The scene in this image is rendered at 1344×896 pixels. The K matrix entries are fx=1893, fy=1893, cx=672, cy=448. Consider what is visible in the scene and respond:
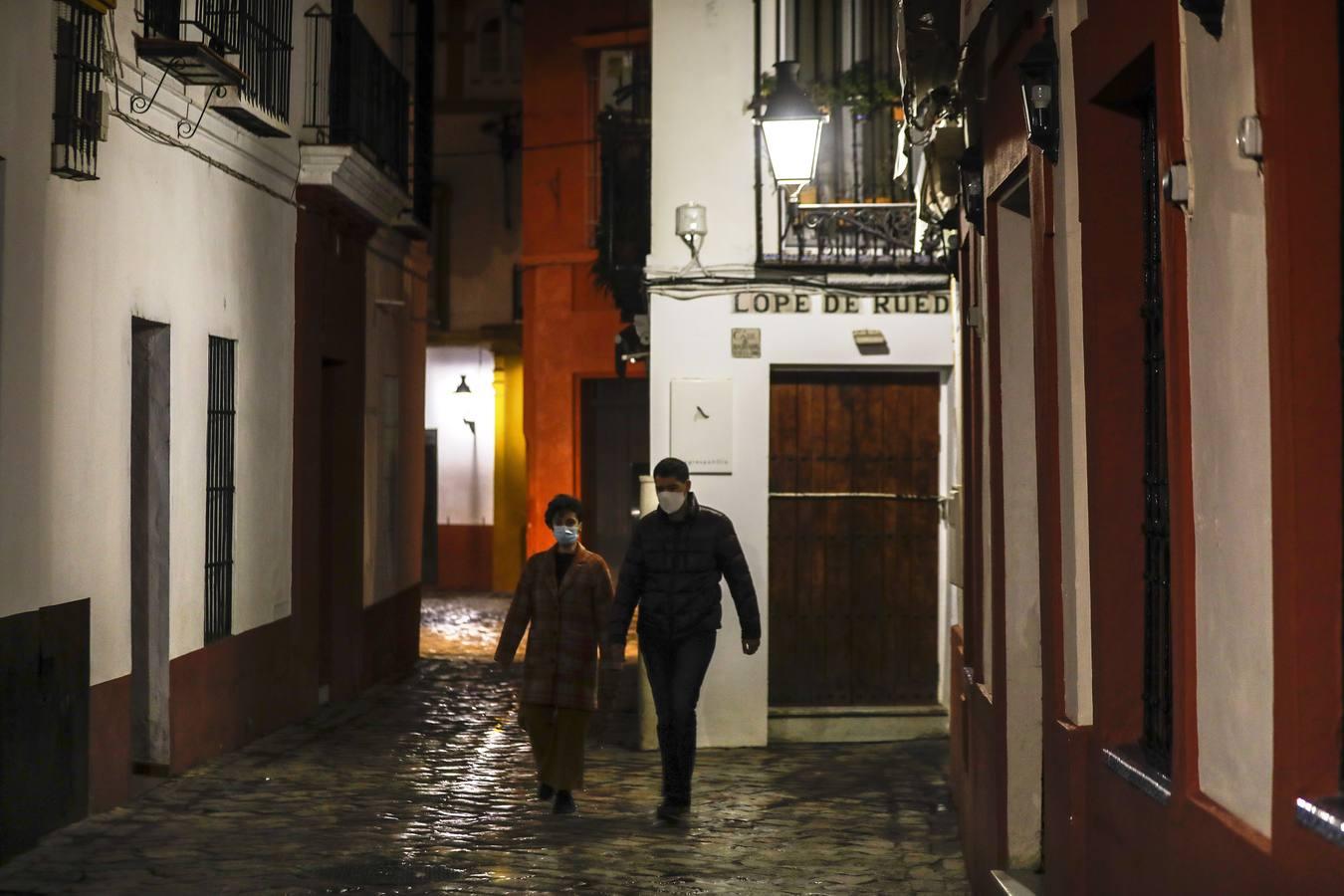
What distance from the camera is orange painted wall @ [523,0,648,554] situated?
2528 cm

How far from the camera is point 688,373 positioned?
13.4 m

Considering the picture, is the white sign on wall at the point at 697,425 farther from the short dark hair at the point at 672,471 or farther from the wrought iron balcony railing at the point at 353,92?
the wrought iron balcony railing at the point at 353,92

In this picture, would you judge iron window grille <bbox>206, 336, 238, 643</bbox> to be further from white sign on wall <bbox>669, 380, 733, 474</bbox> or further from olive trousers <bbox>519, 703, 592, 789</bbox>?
white sign on wall <bbox>669, 380, 733, 474</bbox>

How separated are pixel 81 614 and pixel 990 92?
16.9ft

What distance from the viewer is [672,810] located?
1030 cm

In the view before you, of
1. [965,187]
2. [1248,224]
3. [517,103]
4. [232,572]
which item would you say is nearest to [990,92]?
[965,187]

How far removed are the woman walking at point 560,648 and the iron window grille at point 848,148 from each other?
11.8 ft

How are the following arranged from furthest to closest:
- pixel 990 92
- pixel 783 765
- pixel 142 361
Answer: pixel 783 765, pixel 142 361, pixel 990 92

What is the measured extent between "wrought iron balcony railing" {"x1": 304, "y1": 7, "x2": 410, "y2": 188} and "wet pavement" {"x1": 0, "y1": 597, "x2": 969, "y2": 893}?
184 inches

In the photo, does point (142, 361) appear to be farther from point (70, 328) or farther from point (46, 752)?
point (46, 752)

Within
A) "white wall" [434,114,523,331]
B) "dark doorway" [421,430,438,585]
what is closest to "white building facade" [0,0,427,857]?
"white wall" [434,114,523,331]

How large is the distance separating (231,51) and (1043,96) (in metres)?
7.28

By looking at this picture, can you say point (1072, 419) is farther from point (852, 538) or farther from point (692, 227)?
point (852, 538)

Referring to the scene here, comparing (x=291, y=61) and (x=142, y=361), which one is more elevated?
(x=291, y=61)
